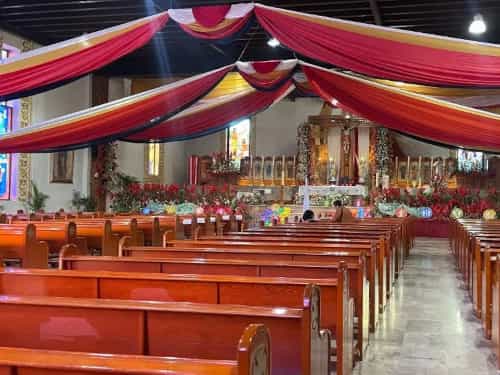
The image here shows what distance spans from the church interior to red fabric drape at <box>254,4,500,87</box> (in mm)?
16

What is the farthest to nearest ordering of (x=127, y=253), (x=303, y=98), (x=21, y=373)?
(x=303, y=98)
(x=127, y=253)
(x=21, y=373)

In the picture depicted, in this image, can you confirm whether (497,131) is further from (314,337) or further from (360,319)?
(314,337)

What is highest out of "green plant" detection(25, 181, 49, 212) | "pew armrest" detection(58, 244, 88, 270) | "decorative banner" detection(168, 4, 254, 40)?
"decorative banner" detection(168, 4, 254, 40)

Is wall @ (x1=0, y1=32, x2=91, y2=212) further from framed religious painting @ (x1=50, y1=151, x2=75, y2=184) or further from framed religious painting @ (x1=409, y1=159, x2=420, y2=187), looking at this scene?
framed religious painting @ (x1=409, y1=159, x2=420, y2=187)

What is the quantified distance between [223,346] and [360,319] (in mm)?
1680

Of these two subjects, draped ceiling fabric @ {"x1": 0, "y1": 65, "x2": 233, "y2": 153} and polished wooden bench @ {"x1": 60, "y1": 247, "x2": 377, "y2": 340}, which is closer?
polished wooden bench @ {"x1": 60, "y1": 247, "x2": 377, "y2": 340}

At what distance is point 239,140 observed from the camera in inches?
744

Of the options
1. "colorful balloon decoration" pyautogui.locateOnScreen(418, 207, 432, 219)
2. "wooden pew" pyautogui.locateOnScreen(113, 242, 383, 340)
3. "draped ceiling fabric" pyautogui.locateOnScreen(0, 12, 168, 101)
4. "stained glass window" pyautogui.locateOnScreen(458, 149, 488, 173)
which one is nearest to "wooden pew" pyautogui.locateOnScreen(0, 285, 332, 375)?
"wooden pew" pyautogui.locateOnScreen(113, 242, 383, 340)

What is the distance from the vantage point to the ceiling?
33.3 feet

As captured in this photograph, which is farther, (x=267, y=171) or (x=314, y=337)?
(x=267, y=171)

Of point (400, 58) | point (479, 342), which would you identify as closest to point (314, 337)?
point (479, 342)

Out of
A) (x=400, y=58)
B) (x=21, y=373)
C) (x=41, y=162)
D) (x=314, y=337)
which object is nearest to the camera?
(x=21, y=373)

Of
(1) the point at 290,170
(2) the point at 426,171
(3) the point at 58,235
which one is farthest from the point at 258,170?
(3) the point at 58,235

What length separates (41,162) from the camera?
12234mm
